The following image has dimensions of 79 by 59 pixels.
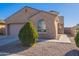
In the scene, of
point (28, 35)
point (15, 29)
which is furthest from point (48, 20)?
point (15, 29)

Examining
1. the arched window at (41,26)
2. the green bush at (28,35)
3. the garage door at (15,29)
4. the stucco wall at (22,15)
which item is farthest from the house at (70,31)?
the garage door at (15,29)

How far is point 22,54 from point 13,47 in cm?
68

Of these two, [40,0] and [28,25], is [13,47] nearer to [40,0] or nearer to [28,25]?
[28,25]

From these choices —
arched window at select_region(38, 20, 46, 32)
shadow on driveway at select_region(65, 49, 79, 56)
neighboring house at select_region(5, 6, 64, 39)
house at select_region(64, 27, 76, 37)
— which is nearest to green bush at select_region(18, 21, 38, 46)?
neighboring house at select_region(5, 6, 64, 39)

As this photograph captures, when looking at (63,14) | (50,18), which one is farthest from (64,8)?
(50,18)

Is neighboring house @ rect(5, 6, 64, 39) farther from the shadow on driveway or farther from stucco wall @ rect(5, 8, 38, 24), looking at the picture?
the shadow on driveway

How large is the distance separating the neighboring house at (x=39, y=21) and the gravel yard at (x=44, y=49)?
562 millimetres

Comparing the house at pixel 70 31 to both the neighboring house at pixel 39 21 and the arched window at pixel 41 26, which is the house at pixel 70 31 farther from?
the arched window at pixel 41 26

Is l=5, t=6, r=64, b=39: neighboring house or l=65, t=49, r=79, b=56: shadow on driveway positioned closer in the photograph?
l=65, t=49, r=79, b=56: shadow on driveway

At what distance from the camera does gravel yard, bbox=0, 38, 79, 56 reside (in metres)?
11.7

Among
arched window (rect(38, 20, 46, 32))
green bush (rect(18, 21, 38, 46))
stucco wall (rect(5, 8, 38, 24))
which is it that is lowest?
green bush (rect(18, 21, 38, 46))

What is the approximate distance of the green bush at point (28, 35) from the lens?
12.2 metres

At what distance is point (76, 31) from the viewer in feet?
38.9

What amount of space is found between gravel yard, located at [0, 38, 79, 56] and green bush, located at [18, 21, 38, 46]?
0.94 ft
